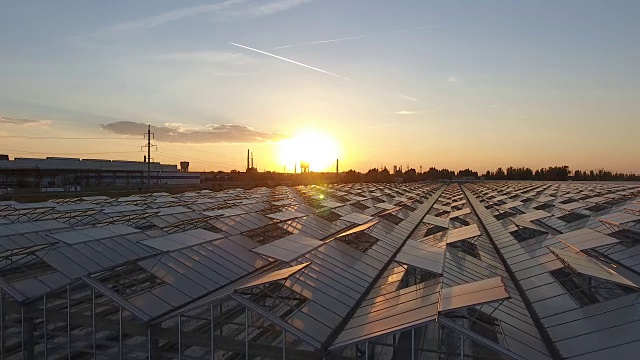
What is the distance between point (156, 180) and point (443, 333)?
113 metres

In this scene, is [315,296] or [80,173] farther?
[80,173]

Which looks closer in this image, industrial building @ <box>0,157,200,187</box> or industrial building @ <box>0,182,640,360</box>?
industrial building @ <box>0,182,640,360</box>

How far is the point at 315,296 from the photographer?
45.6 ft

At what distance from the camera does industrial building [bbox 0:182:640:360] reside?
35.9ft

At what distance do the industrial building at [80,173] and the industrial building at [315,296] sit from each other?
83103 mm

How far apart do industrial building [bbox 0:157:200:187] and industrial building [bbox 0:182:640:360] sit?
8310cm

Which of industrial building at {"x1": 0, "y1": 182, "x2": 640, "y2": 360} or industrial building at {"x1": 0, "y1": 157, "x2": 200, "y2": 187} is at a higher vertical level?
industrial building at {"x1": 0, "y1": 157, "x2": 200, "y2": 187}

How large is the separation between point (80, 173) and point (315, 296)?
110m

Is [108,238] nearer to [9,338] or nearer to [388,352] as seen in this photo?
[9,338]

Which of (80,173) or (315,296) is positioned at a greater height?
(80,173)

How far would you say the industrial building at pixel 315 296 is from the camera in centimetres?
1095

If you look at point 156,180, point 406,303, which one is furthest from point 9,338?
point 156,180

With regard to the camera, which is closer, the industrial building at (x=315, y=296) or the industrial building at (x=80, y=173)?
the industrial building at (x=315, y=296)

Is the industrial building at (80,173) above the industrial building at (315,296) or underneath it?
above
